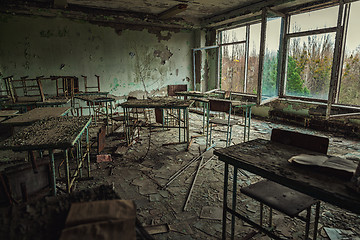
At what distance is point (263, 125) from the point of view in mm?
5945

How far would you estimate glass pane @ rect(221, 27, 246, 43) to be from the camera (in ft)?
24.4

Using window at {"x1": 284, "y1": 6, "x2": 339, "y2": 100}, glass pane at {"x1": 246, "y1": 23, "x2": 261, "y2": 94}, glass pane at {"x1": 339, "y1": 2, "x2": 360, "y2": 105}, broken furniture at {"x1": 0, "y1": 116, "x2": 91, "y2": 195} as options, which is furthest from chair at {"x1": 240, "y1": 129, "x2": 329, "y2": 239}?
glass pane at {"x1": 246, "y1": 23, "x2": 261, "y2": 94}

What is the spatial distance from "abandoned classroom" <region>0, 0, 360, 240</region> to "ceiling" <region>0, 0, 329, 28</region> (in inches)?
1.7

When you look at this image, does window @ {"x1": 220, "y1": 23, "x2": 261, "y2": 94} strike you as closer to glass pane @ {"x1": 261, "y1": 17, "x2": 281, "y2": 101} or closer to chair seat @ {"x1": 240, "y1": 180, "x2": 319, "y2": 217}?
glass pane @ {"x1": 261, "y1": 17, "x2": 281, "y2": 101}

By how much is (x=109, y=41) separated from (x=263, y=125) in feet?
17.6

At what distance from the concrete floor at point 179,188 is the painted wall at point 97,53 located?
10.8 feet

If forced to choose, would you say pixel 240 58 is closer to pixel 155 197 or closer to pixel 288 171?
pixel 155 197

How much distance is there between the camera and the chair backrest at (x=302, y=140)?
1.71 m

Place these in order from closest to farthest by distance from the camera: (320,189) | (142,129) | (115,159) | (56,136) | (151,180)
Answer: (320,189) < (56,136) < (151,180) < (115,159) < (142,129)

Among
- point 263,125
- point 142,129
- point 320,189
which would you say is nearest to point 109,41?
point 142,129

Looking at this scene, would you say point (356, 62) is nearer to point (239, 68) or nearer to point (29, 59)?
point (239, 68)

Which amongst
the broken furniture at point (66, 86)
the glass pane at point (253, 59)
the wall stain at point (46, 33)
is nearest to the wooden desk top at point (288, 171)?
the broken furniture at point (66, 86)

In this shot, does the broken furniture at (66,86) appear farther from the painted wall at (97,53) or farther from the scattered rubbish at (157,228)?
Answer: the scattered rubbish at (157,228)

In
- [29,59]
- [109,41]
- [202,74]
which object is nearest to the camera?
[29,59]
